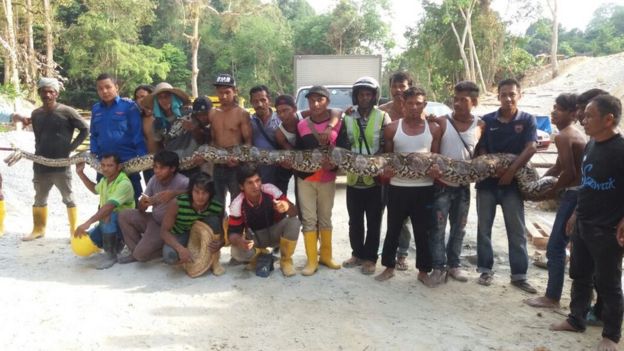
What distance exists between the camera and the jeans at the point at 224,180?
17.4ft

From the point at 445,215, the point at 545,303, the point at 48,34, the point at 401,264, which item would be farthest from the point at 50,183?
the point at 48,34

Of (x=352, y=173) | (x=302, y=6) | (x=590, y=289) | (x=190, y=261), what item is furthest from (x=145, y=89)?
(x=302, y=6)

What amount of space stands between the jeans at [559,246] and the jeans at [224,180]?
3.16m

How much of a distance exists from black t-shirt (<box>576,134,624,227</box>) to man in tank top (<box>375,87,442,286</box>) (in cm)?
143

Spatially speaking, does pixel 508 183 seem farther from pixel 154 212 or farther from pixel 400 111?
pixel 154 212

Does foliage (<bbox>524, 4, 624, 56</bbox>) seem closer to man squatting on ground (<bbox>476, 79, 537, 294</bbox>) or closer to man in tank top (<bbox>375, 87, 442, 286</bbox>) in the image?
man squatting on ground (<bbox>476, 79, 537, 294</bbox>)

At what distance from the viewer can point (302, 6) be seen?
5419 cm

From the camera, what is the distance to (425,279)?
4.73 meters

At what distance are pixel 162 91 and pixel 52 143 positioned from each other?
185 cm

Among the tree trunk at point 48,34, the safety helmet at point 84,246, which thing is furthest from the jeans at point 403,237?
the tree trunk at point 48,34

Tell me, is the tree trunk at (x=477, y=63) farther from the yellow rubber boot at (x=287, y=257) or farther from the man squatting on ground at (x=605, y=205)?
the man squatting on ground at (x=605, y=205)

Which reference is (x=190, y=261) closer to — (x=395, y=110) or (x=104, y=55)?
(x=395, y=110)

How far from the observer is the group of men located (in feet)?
15.1

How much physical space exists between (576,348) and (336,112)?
2895mm
